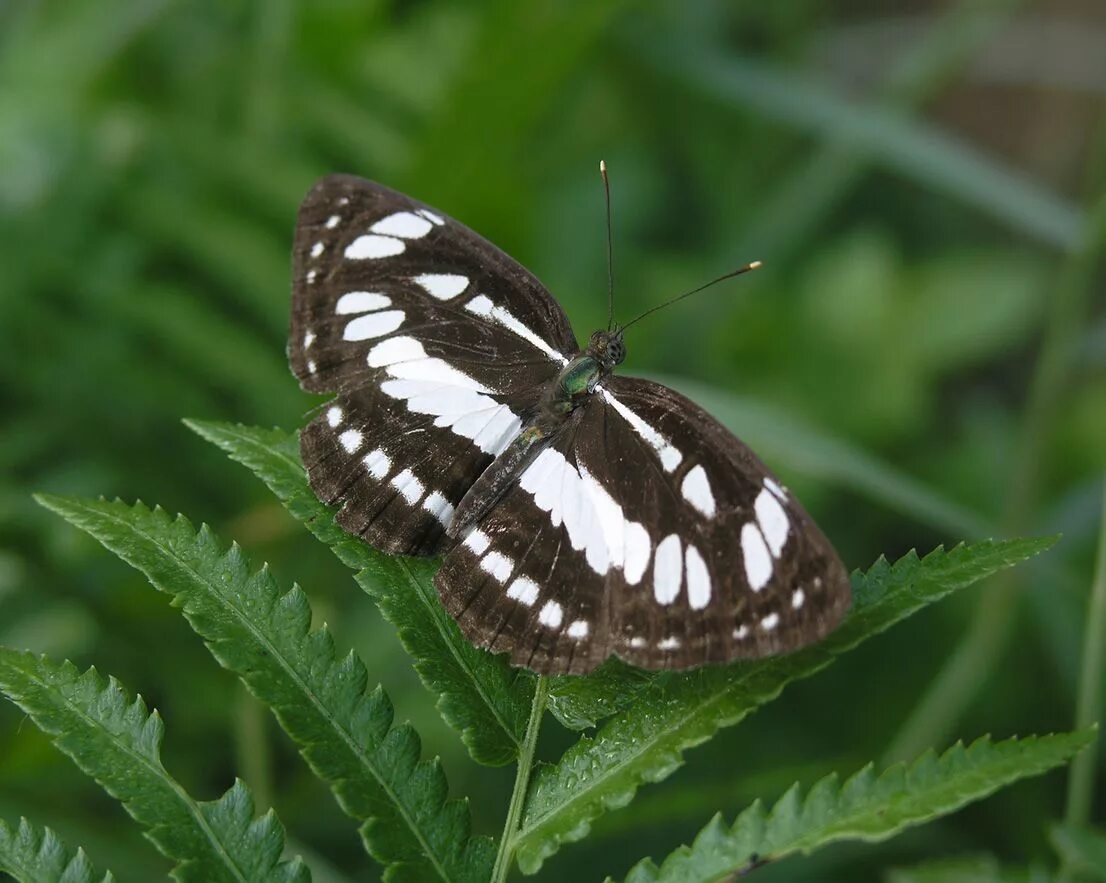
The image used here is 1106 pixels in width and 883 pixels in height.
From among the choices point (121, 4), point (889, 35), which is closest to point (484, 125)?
point (121, 4)

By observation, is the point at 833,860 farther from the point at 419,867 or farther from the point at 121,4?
the point at 121,4

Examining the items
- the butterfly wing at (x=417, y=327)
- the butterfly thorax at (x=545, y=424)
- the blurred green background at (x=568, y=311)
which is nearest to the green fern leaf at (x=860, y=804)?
the butterfly thorax at (x=545, y=424)

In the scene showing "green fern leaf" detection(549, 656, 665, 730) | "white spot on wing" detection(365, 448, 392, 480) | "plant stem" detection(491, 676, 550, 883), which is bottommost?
"plant stem" detection(491, 676, 550, 883)

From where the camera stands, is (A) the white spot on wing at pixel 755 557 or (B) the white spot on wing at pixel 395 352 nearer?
(A) the white spot on wing at pixel 755 557

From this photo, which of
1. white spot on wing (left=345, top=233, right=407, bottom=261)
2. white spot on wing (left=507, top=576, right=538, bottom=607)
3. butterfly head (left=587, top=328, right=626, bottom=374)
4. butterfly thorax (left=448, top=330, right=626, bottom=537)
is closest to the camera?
white spot on wing (left=507, top=576, right=538, bottom=607)

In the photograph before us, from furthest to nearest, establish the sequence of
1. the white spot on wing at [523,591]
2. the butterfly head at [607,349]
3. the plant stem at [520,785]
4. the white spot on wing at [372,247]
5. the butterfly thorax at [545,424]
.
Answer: the white spot on wing at [372,247]
the butterfly head at [607,349]
the butterfly thorax at [545,424]
the white spot on wing at [523,591]
the plant stem at [520,785]

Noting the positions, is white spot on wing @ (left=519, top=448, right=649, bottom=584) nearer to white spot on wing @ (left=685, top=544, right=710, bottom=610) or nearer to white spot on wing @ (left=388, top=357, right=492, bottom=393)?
white spot on wing @ (left=685, top=544, right=710, bottom=610)

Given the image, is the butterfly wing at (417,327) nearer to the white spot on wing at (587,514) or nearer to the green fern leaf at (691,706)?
the white spot on wing at (587,514)

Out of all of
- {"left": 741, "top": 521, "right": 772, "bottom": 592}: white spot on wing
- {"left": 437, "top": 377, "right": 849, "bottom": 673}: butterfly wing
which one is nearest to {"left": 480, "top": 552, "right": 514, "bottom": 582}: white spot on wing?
{"left": 437, "top": 377, "right": 849, "bottom": 673}: butterfly wing
